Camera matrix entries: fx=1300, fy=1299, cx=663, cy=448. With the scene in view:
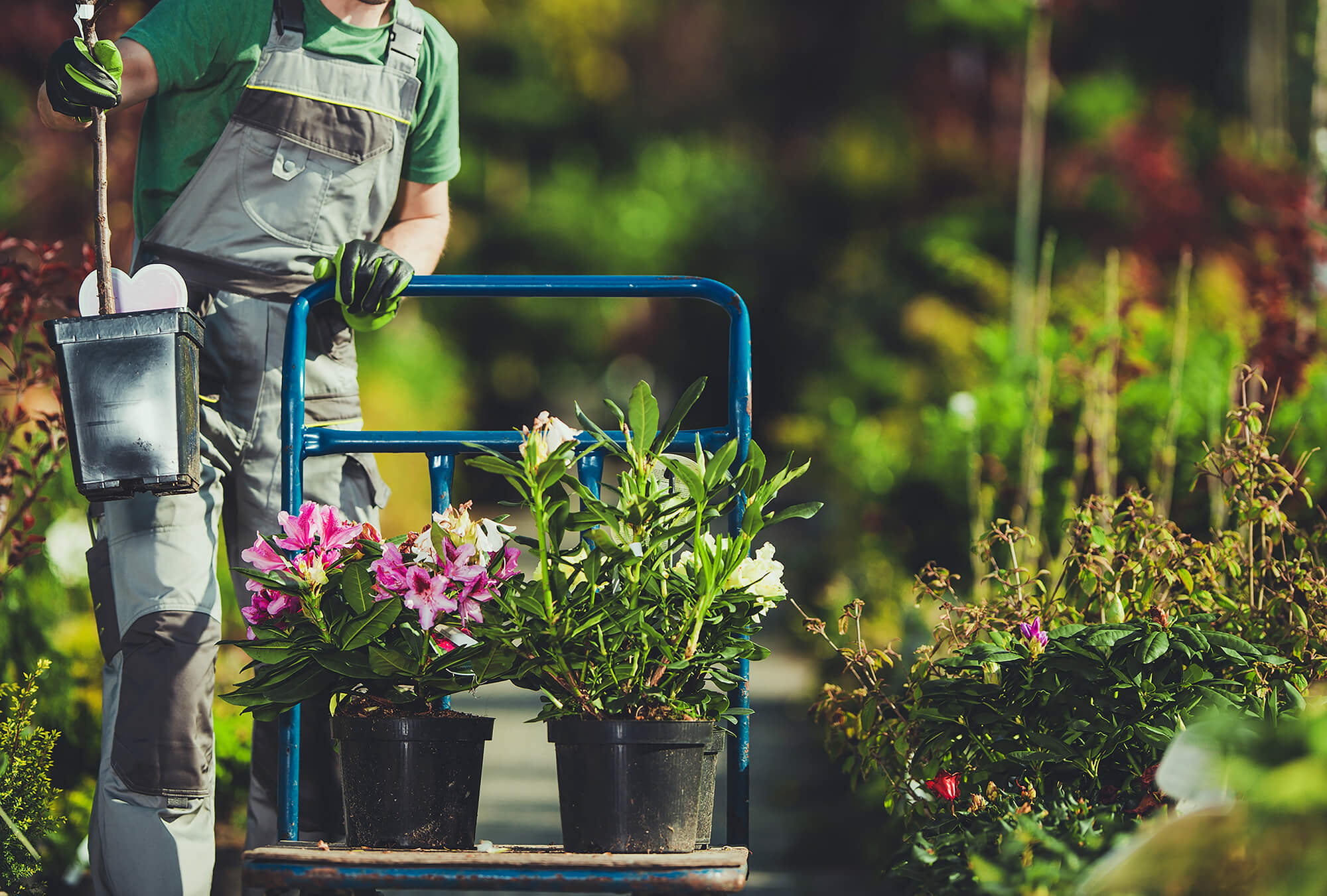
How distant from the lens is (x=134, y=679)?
7.72 ft

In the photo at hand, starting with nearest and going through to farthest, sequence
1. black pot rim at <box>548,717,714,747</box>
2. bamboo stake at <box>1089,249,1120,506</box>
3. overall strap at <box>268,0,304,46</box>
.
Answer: black pot rim at <box>548,717,714,747</box> → overall strap at <box>268,0,304,46</box> → bamboo stake at <box>1089,249,1120,506</box>

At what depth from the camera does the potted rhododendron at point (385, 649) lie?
2.00 m

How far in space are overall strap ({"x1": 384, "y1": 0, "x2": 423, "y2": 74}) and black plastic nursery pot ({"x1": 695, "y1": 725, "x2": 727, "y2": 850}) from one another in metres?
1.50

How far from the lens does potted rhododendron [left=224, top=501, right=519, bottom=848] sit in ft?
6.57

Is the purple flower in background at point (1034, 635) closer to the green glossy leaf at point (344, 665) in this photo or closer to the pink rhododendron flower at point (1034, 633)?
the pink rhododendron flower at point (1034, 633)

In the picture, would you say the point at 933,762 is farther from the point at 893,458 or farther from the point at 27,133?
the point at 27,133

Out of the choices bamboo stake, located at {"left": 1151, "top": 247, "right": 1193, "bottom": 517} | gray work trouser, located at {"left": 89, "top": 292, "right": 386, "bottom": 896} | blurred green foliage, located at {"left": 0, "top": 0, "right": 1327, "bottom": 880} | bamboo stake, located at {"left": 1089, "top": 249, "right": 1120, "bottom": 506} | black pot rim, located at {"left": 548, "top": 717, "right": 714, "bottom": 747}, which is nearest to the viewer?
black pot rim, located at {"left": 548, "top": 717, "right": 714, "bottom": 747}

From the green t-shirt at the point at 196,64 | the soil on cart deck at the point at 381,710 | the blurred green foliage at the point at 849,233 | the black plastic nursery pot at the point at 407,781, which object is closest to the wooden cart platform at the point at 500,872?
the black plastic nursery pot at the point at 407,781

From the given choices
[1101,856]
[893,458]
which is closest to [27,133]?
[893,458]

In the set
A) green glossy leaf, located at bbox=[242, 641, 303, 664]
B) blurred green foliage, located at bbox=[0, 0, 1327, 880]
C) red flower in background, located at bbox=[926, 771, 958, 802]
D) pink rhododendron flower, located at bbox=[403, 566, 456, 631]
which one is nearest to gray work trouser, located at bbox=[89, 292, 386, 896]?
green glossy leaf, located at bbox=[242, 641, 303, 664]

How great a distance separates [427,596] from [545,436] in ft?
0.99

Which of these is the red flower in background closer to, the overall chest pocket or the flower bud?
the flower bud

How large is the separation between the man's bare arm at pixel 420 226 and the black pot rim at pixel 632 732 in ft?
4.03

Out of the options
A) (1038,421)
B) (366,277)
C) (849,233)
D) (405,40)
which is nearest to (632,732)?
(366,277)
